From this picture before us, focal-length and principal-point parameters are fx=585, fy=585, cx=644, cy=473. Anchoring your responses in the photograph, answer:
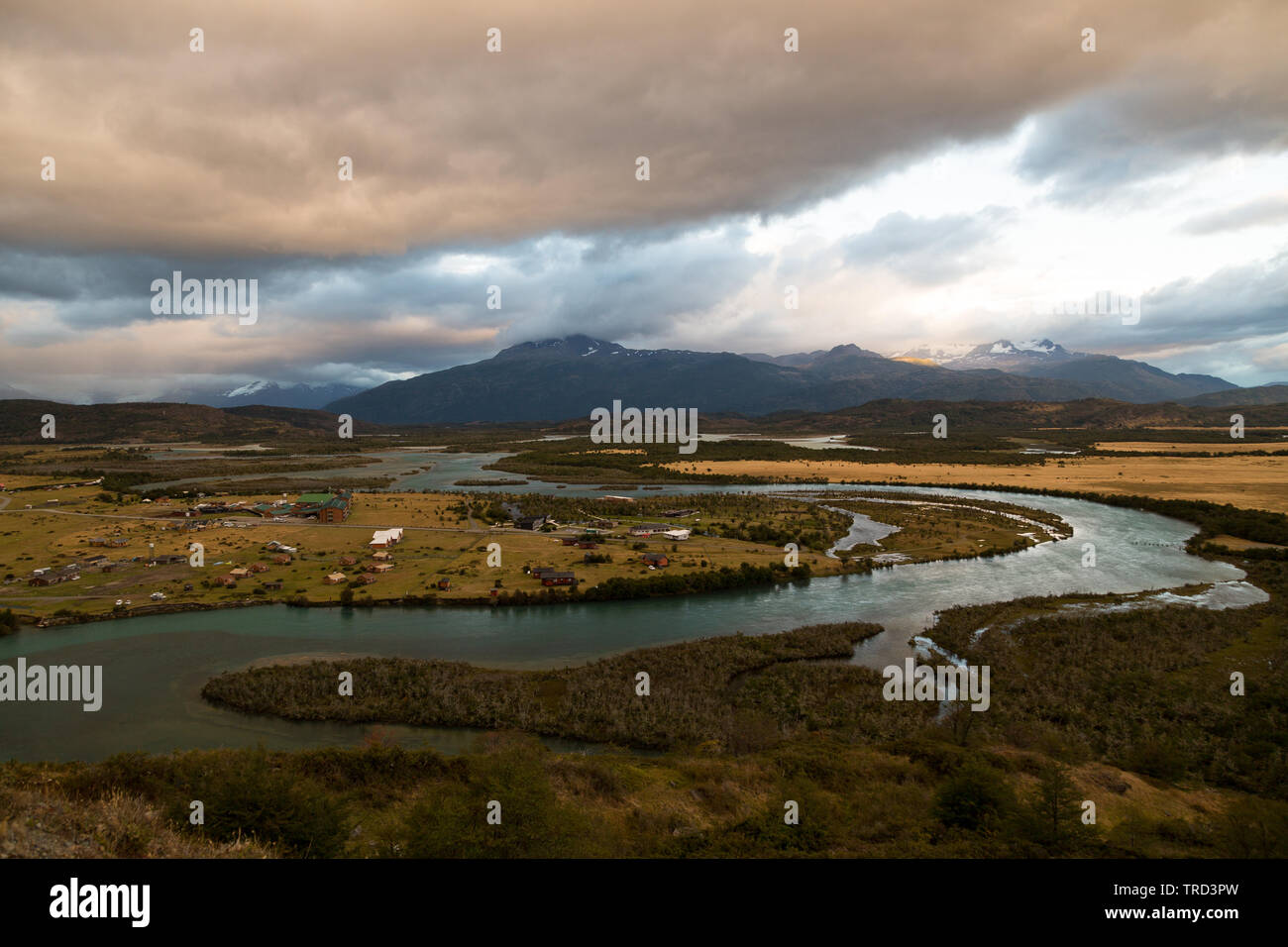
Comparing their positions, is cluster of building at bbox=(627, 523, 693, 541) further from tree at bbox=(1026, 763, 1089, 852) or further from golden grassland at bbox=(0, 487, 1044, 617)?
tree at bbox=(1026, 763, 1089, 852)

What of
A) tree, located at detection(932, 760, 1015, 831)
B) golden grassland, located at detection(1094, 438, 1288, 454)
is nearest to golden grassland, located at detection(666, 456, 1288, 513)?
golden grassland, located at detection(1094, 438, 1288, 454)

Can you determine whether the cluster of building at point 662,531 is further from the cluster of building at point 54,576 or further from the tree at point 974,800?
the cluster of building at point 54,576

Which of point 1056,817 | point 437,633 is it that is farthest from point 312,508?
point 1056,817

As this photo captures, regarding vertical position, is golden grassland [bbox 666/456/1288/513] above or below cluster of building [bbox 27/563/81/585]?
above

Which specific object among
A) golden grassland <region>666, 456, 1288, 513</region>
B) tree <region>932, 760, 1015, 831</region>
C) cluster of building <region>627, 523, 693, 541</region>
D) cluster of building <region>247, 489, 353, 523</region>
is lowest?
tree <region>932, 760, 1015, 831</region>

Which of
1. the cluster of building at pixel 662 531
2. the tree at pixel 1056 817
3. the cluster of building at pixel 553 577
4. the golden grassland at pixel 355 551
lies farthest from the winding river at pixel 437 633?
the tree at pixel 1056 817

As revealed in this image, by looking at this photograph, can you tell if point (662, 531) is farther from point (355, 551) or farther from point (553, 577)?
point (355, 551)
